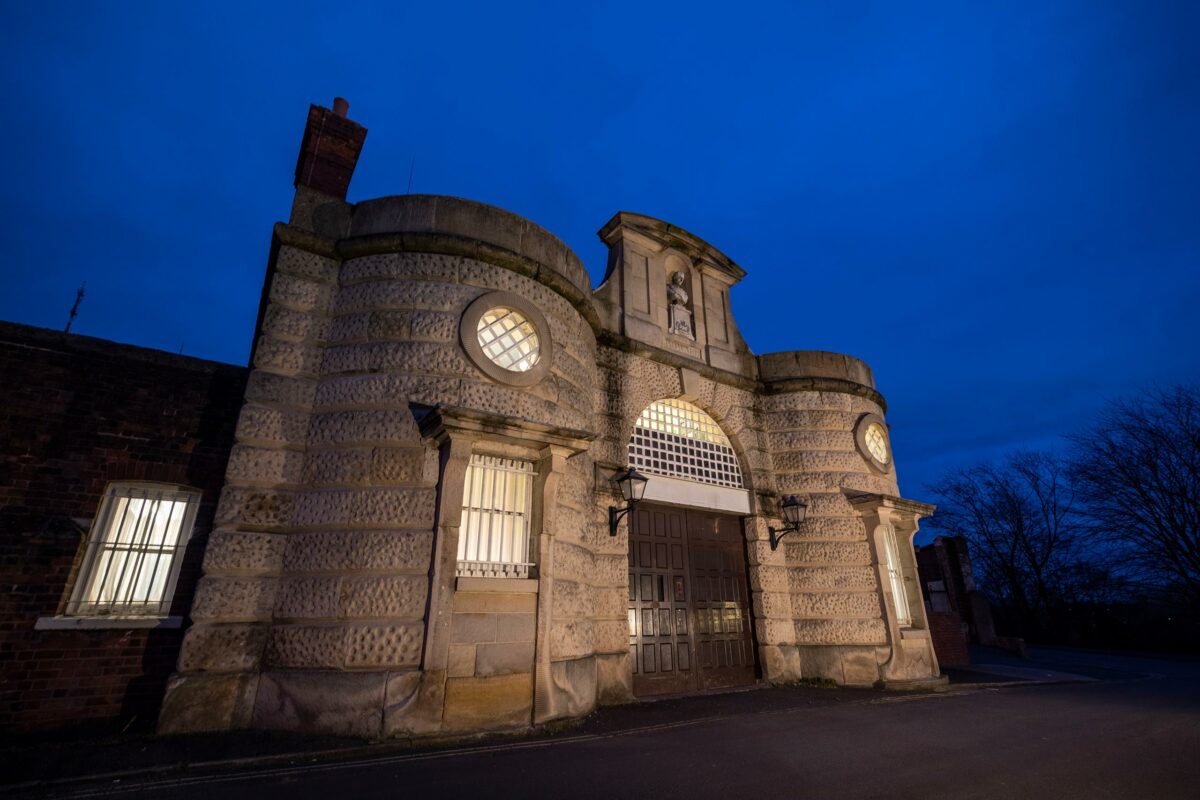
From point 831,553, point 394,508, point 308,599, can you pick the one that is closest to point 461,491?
point 394,508

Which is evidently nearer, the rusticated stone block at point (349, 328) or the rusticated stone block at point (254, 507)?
the rusticated stone block at point (254, 507)

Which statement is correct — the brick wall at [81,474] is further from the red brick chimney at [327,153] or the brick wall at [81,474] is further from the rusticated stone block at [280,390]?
the red brick chimney at [327,153]

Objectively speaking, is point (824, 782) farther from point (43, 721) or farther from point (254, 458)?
point (43, 721)

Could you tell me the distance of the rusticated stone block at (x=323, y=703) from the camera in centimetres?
582

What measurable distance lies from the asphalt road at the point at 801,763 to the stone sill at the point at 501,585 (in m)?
1.65

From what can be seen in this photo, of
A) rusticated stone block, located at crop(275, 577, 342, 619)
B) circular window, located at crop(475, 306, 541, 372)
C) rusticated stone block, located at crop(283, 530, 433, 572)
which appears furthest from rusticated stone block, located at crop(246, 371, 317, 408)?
circular window, located at crop(475, 306, 541, 372)

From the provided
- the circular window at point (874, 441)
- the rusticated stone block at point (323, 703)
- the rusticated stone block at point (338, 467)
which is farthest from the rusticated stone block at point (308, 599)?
the circular window at point (874, 441)

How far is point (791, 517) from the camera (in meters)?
11.2

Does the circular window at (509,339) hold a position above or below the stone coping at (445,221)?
below

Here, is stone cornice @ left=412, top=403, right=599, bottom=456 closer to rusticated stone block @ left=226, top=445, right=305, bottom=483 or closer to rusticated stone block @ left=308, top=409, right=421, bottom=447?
rusticated stone block @ left=308, top=409, right=421, bottom=447

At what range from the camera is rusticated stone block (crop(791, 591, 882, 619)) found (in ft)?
35.7

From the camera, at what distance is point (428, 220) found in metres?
8.09

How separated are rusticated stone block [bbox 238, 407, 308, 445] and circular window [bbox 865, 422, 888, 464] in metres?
11.4

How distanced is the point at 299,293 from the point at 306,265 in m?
0.48
